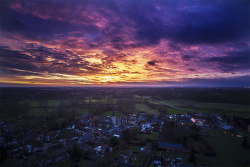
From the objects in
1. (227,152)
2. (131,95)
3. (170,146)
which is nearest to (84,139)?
(170,146)

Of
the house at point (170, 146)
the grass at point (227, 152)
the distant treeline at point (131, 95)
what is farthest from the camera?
the distant treeline at point (131, 95)

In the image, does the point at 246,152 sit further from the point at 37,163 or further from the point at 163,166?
the point at 37,163

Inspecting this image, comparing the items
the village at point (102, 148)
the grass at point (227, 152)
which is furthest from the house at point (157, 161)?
the grass at point (227, 152)

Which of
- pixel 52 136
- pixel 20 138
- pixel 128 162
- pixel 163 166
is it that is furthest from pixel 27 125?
pixel 163 166

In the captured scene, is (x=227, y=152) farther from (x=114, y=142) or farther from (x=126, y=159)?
(x=114, y=142)

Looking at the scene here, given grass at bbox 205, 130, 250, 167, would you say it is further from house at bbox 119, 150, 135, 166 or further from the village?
house at bbox 119, 150, 135, 166

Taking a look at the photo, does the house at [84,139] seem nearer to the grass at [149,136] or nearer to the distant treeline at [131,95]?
the grass at [149,136]

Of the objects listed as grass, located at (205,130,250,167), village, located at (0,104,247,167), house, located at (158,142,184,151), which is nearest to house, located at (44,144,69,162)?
village, located at (0,104,247,167)

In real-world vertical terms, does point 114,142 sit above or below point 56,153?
below
